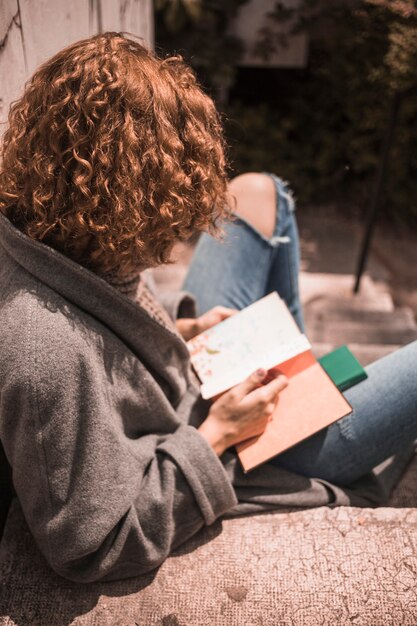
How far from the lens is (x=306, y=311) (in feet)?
10.5

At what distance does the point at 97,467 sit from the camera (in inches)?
41.4

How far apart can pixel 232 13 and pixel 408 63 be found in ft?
5.79

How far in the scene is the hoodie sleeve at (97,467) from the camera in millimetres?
998

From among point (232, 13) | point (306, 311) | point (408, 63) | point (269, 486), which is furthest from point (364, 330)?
point (232, 13)

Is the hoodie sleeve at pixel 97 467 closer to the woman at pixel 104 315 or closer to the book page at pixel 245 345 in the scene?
the woman at pixel 104 315

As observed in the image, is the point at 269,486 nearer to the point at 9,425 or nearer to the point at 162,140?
the point at 9,425

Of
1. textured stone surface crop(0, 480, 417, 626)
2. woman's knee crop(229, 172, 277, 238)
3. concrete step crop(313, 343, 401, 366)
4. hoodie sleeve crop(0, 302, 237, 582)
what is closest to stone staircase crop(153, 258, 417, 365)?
concrete step crop(313, 343, 401, 366)

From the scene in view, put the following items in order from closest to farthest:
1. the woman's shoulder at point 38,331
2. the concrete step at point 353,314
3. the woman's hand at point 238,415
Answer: the woman's shoulder at point 38,331
the woman's hand at point 238,415
the concrete step at point 353,314

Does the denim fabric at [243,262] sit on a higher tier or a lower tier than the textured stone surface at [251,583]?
higher

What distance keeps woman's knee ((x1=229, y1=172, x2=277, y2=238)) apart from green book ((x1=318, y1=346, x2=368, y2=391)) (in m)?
0.51

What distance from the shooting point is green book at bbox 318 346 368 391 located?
147 cm

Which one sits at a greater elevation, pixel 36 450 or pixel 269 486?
pixel 36 450

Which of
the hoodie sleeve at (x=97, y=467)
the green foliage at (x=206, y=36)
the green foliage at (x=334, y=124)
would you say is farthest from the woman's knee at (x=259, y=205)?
the green foliage at (x=206, y=36)

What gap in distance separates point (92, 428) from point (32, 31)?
0.94m
